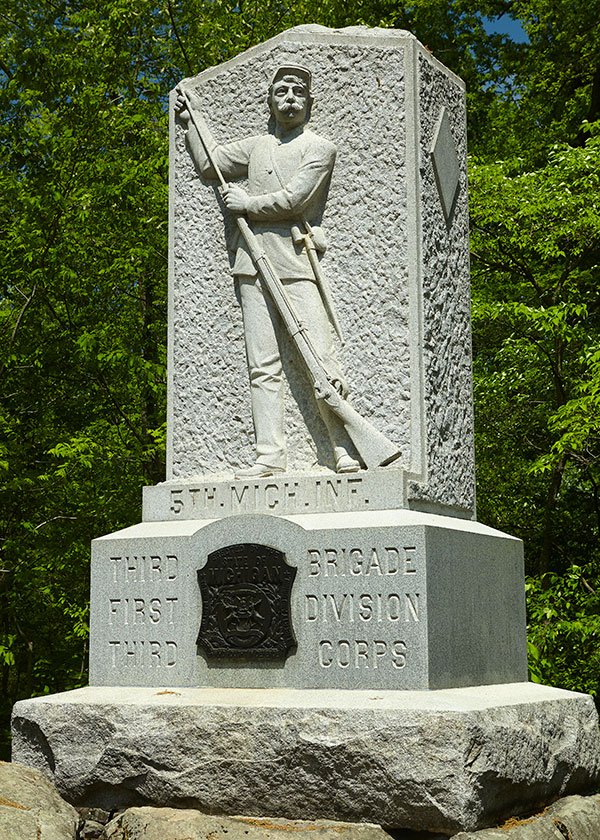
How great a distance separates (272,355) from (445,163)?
1.49 metres

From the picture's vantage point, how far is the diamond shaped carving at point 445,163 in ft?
20.2

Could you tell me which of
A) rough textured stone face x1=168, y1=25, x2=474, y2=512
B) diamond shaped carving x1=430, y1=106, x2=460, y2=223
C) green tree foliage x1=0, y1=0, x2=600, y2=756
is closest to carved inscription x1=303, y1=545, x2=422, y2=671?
rough textured stone face x1=168, y1=25, x2=474, y2=512

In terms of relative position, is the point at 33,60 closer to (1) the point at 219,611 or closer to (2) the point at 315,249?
(2) the point at 315,249

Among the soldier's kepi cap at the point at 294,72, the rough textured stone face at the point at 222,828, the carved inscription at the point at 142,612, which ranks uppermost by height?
the soldier's kepi cap at the point at 294,72

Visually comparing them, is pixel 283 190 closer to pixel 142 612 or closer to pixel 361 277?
pixel 361 277

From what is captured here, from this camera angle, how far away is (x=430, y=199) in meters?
6.06

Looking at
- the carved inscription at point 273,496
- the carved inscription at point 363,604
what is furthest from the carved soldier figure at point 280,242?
the carved inscription at point 363,604

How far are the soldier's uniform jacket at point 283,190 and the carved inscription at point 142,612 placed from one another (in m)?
1.65

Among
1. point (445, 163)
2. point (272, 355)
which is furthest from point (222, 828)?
point (445, 163)

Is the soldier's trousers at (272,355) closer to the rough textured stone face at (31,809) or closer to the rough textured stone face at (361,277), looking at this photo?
the rough textured stone face at (361,277)

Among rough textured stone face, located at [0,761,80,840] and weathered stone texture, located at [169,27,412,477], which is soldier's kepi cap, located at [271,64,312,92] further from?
rough textured stone face, located at [0,761,80,840]

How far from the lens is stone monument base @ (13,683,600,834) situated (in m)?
4.48

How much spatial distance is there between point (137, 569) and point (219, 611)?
0.55 meters

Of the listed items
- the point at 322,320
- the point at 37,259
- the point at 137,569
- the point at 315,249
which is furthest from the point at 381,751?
the point at 37,259
